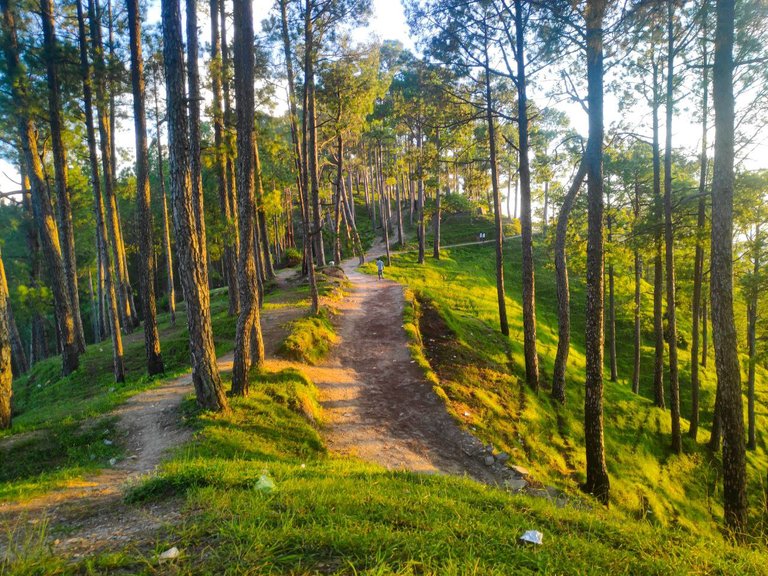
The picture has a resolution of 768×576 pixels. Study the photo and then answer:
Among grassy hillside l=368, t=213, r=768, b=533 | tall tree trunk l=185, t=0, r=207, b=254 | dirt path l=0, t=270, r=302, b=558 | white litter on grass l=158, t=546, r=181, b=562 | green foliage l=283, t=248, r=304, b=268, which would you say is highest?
tall tree trunk l=185, t=0, r=207, b=254

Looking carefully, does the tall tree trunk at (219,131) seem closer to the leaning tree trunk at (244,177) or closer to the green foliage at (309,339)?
the leaning tree trunk at (244,177)

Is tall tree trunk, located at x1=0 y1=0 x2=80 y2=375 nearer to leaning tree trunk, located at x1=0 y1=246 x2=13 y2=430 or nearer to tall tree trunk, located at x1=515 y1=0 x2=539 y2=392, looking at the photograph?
leaning tree trunk, located at x1=0 y1=246 x2=13 y2=430

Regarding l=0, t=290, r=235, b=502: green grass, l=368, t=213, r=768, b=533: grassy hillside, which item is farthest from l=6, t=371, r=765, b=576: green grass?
l=368, t=213, r=768, b=533: grassy hillside

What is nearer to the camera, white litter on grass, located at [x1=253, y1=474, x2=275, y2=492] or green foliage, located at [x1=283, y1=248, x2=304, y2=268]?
white litter on grass, located at [x1=253, y1=474, x2=275, y2=492]

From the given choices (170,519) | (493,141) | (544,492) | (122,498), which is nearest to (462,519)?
(170,519)

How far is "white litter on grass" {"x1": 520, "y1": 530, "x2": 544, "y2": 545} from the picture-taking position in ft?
11.1

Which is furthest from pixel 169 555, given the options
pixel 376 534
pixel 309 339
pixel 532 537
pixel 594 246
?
pixel 309 339

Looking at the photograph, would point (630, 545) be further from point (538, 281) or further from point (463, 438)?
point (538, 281)

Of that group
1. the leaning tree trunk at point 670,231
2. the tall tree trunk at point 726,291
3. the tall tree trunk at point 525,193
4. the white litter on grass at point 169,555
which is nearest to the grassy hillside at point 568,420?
the tall tree trunk at point 726,291

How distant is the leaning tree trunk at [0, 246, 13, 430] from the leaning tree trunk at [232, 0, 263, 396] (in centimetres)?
433

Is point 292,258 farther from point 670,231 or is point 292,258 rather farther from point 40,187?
point 670,231

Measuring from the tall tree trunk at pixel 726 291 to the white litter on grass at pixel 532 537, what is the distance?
553 centimetres

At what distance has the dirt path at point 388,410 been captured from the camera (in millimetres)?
8672

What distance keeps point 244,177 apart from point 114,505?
21.0 feet
